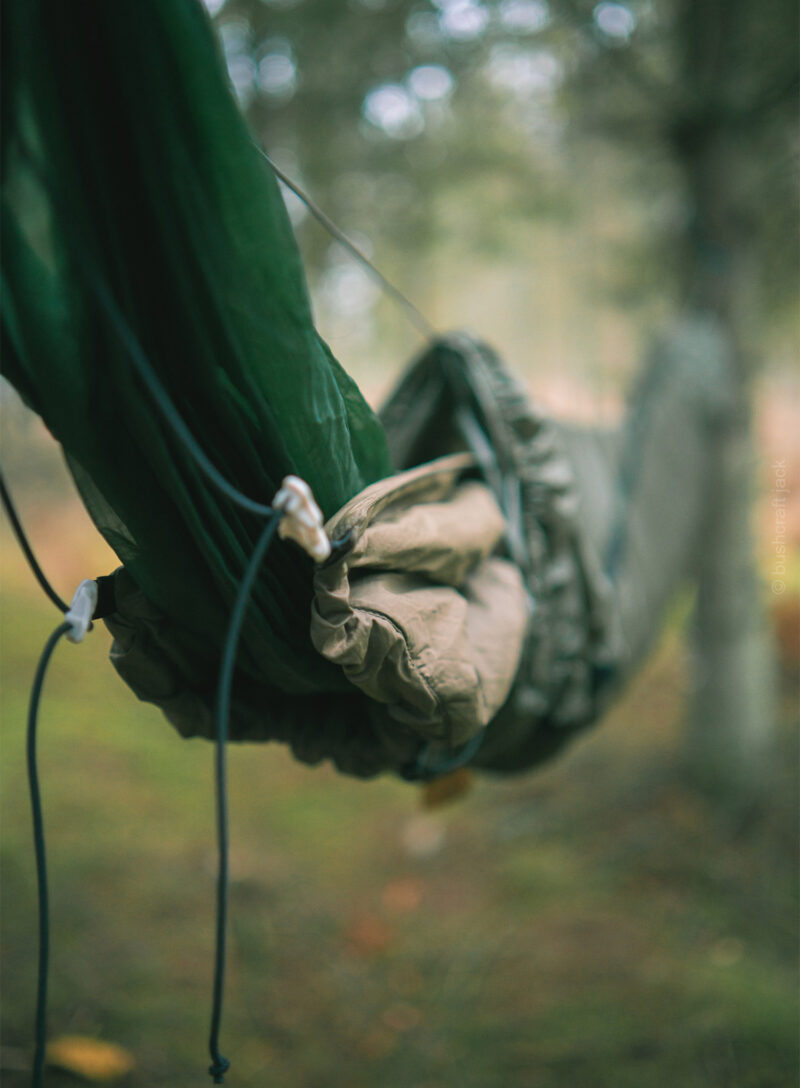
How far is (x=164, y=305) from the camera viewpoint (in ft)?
1.60

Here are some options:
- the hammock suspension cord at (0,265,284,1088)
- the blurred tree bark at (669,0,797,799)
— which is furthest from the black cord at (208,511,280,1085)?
the blurred tree bark at (669,0,797,799)

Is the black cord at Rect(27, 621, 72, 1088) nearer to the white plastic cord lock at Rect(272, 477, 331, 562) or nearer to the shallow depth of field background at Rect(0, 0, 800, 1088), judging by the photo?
the white plastic cord lock at Rect(272, 477, 331, 562)

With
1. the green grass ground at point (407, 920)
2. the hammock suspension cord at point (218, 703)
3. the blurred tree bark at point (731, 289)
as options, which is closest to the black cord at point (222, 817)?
the hammock suspension cord at point (218, 703)

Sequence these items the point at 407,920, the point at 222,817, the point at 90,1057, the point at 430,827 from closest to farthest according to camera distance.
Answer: the point at 222,817
the point at 90,1057
the point at 407,920
the point at 430,827

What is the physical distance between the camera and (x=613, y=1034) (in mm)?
1576

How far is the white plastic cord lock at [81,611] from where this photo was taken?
1.57 ft

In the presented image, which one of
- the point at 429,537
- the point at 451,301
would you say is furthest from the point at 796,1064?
the point at 451,301

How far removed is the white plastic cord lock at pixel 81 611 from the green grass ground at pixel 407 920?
128cm

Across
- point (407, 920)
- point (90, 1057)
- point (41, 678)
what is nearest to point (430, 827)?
point (407, 920)

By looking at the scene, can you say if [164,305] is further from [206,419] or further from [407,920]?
[407,920]

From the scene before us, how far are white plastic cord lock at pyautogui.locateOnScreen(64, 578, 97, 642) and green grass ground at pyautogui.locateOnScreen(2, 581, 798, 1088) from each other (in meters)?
1.28

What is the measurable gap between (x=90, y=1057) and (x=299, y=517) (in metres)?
1.47

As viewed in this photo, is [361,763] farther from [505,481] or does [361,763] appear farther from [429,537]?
[505,481]

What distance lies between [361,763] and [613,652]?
1.60 feet
